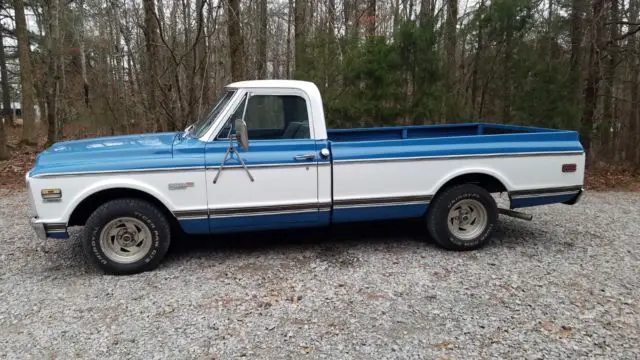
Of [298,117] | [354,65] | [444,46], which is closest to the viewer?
[298,117]

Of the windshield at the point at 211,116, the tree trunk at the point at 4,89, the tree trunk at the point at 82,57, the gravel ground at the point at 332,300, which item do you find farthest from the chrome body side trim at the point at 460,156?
the tree trunk at the point at 4,89

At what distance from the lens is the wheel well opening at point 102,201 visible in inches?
178

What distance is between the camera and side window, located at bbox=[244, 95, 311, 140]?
482 centimetres

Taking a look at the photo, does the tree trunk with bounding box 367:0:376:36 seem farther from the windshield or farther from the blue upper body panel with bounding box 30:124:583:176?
the windshield

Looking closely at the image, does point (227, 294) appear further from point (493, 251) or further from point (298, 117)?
point (493, 251)

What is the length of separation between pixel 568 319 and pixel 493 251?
1.59 m

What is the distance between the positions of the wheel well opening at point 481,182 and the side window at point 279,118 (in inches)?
68.2

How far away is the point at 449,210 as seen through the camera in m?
5.09

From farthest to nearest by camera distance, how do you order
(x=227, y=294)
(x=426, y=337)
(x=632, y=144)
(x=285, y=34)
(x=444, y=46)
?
(x=285, y=34), (x=632, y=144), (x=444, y=46), (x=227, y=294), (x=426, y=337)

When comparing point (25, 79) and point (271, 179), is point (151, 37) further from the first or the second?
point (271, 179)

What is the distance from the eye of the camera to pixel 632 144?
11719mm

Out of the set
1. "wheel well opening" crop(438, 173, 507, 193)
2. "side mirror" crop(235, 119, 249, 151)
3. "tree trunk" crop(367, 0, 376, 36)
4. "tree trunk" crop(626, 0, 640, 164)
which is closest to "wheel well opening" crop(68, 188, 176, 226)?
"side mirror" crop(235, 119, 249, 151)

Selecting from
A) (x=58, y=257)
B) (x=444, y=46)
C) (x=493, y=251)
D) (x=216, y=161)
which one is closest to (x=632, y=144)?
(x=444, y=46)

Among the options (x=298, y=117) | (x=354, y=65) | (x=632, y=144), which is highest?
(x=354, y=65)
